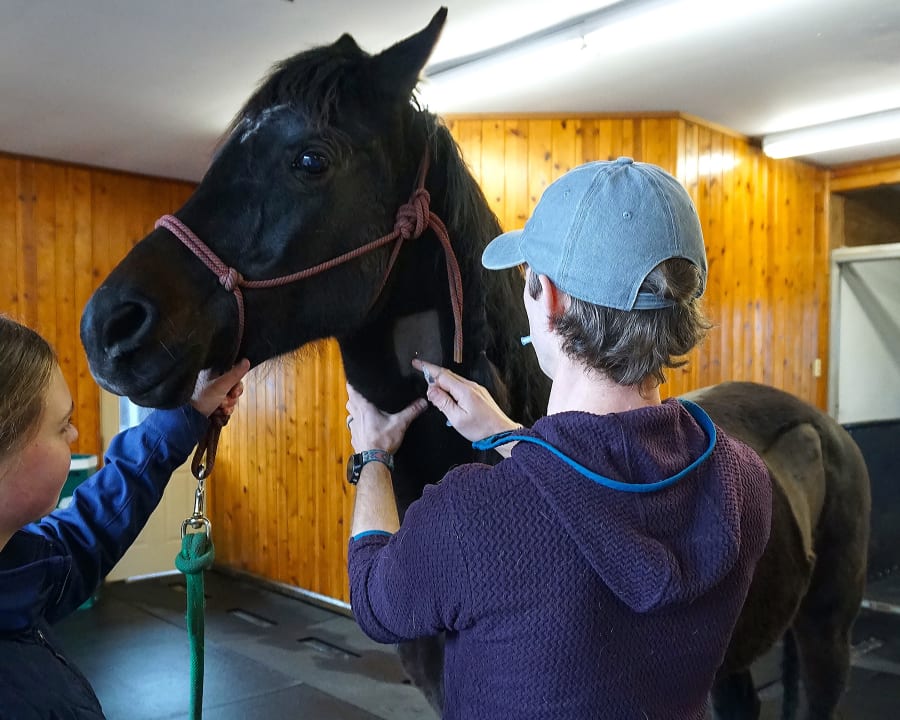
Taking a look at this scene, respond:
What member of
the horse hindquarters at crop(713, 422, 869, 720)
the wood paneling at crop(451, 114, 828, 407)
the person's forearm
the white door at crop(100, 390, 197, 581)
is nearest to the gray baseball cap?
the person's forearm

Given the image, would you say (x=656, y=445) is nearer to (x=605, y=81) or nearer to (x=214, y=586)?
(x=605, y=81)

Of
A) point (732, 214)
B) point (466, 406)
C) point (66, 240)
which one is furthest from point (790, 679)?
point (66, 240)

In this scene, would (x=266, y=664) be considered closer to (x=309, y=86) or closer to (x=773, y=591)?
(x=773, y=591)

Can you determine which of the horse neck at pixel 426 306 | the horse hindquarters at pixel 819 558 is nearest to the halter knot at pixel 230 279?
the horse neck at pixel 426 306

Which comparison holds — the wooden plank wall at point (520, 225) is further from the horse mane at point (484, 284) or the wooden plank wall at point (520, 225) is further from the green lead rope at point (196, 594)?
the green lead rope at point (196, 594)

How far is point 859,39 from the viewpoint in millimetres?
2936

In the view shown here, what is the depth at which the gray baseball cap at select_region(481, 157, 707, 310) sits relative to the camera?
76 centimetres

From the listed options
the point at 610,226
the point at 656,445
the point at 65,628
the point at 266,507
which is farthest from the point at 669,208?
the point at 266,507

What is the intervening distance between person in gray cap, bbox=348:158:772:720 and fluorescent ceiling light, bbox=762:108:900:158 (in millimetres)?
3606

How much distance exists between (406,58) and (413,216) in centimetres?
24

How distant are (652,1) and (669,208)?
197 cm

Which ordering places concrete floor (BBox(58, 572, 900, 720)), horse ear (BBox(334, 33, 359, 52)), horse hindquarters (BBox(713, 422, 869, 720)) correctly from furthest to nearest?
concrete floor (BBox(58, 572, 900, 720)) → horse hindquarters (BBox(713, 422, 869, 720)) → horse ear (BBox(334, 33, 359, 52))

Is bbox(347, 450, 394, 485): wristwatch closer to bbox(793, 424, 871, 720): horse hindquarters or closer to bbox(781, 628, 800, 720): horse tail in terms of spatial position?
bbox(793, 424, 871, 720): horse hindquarters

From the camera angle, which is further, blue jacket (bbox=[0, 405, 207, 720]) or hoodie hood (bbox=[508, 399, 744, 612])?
blue jacket (bbox=[0, 405, 207, 720])
